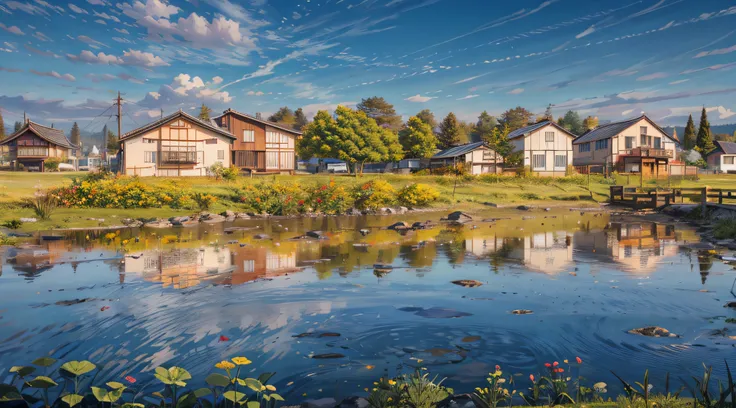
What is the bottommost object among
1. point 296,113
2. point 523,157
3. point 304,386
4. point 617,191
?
point 304,386

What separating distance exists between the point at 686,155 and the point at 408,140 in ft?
165

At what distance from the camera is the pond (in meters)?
7.12

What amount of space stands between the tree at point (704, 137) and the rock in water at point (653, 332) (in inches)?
4122

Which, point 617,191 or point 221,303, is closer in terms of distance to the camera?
point 221,303

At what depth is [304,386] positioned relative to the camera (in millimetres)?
6406

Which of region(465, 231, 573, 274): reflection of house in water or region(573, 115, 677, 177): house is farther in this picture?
region(573, 115, 677, 177): house

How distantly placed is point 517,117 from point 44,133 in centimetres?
9163

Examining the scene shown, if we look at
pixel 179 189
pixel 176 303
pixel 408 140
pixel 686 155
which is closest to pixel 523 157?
pixel 408 140

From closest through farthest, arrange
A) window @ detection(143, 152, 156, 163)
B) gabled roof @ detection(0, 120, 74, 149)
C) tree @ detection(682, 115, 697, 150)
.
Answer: window @ detection(143, 152, 156, 163) < gabled roof @ detection(0, 120, 74, 149) < tree @ detection(682, 115, 697, 150)

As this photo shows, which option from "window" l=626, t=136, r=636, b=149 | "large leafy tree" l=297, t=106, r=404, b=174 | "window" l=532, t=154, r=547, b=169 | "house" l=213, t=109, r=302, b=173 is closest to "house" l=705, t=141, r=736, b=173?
"window" l=626, t=136, r=636, b=149

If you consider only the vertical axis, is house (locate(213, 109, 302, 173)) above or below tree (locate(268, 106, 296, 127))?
below

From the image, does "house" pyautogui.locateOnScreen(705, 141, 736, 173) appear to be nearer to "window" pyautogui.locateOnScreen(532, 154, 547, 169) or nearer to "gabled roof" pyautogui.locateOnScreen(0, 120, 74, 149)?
"window" pyautogui.locateOnScreen(532, 154, 547, 169)

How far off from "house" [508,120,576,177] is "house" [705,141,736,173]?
39.0 m

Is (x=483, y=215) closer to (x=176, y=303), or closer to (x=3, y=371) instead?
(x=176, y=303)
